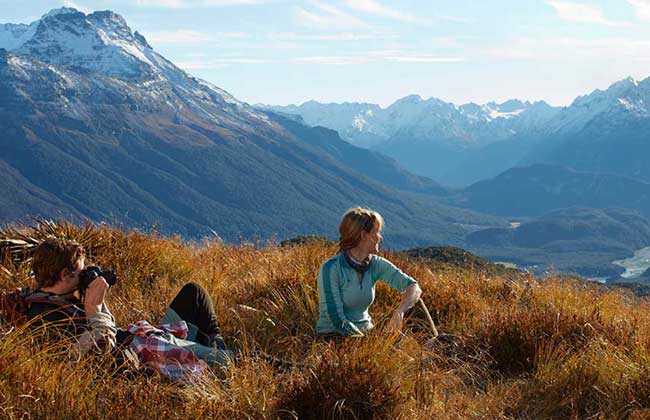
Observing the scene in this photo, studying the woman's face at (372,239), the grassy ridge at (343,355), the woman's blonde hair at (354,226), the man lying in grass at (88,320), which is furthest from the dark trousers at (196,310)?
the woman's face at (372,239)

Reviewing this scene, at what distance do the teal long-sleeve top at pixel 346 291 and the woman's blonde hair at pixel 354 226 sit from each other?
0.54 ft

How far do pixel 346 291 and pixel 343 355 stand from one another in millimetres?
1707

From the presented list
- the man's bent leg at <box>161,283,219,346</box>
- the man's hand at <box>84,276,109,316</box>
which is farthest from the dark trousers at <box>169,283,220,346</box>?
the man's hand at <box>84,276,109,316</box>

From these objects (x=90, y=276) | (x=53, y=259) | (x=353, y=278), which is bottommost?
(x=353, y=278)

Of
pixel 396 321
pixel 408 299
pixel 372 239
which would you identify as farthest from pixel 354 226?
pixel 396 321

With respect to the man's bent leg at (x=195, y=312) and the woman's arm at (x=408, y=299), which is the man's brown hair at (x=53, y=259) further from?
the woman's arm at (x=408, y=299)

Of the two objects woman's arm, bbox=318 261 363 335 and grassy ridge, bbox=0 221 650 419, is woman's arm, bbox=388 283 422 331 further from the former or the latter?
woman's arm, bbox=318 261 363 335

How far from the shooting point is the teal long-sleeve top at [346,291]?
6.23 meters

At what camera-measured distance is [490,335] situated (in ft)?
22.4

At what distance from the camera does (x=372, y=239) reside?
6.25 m

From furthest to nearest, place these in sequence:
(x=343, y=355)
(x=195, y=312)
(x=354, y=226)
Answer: (x=354, y=226) < (x=195, y=312) < (x=343, y=355)

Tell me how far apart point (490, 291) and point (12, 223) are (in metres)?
6.54

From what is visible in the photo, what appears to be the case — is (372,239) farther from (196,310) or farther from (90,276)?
(90,276)

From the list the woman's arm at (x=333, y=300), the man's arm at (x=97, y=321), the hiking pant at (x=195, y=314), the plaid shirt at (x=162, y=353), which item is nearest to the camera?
the man's arm at (x=97, y=321)
